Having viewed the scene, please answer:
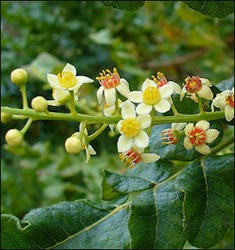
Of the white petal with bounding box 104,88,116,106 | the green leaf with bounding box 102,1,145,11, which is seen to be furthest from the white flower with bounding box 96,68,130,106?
the green leaf with bounding box 102,1,145,11

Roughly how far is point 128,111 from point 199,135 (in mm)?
159

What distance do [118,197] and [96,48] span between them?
4.46 ft

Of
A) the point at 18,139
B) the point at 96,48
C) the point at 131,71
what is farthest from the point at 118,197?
the point at 96,48

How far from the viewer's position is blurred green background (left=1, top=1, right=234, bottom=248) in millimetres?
2301

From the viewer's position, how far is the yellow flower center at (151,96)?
1.11m

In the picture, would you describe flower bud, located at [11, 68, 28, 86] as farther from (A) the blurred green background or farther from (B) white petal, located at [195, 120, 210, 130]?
(A) the blurred green background

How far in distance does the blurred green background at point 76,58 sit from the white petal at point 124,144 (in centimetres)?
100

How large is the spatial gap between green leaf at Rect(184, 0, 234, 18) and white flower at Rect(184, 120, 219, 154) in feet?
0.97

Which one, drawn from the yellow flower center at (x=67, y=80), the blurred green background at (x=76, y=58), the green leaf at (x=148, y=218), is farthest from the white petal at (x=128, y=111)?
the blurred green background at (x=76, y=58)

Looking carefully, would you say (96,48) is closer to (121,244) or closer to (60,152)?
(60,152)

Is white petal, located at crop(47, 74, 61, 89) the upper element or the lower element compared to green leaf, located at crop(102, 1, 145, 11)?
lower

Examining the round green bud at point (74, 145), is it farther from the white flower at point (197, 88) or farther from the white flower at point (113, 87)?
the white flower at point (197, 88)

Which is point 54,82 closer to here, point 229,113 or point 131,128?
point 131,128

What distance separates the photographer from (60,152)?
2459 millimetres
